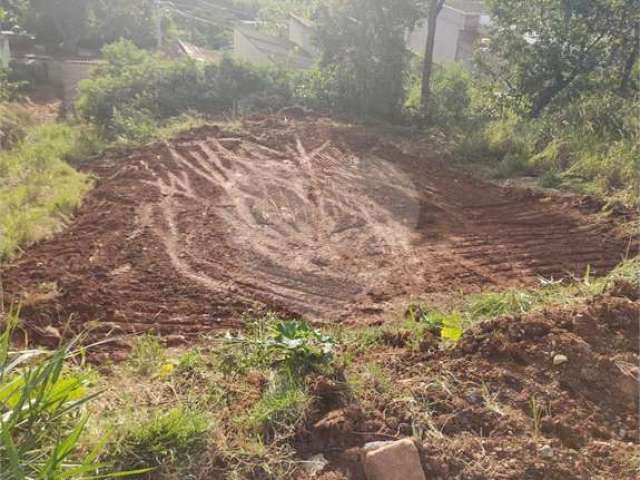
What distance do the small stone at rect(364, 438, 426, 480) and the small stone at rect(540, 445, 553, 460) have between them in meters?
0.60

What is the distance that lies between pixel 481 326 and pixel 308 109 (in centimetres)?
952

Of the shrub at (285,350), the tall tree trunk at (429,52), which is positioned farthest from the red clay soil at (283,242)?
the tall tree trunk at (429,52)

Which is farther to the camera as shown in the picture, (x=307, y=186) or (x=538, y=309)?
(x=307, y=186)

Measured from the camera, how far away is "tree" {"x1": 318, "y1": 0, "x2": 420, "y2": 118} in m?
11.6

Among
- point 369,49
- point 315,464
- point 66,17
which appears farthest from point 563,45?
point 66,17

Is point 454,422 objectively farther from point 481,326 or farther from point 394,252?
point 394,252

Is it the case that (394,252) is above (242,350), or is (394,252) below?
below

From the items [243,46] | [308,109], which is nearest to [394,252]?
[308,109]

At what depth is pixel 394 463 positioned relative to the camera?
8.68 feet

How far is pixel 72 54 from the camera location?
22625mm

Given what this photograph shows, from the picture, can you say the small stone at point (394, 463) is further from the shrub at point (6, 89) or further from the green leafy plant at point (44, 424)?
the shrub at point (6, 89)

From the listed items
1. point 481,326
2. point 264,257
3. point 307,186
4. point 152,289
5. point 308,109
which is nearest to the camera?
point 481,326

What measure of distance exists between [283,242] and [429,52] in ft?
21.9

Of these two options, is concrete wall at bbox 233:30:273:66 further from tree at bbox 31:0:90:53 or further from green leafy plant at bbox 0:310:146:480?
green leafy plant at bbox 0:310:146:480
